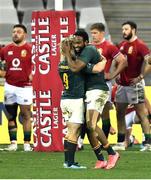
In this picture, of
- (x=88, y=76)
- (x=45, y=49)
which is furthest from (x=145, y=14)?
(x=88, y=76)

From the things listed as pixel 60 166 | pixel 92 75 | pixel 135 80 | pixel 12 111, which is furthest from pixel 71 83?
pixel 12 111

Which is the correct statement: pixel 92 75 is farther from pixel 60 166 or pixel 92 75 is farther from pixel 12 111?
pixel 12 111

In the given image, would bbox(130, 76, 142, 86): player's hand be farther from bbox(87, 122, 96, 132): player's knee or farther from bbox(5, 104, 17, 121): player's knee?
bbox(87, 122, 96, 132): player's knee

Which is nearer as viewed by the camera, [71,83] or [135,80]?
[71,83]

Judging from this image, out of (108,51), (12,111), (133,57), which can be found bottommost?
(12,111)

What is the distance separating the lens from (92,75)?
14.9 meters

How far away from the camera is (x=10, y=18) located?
27219mm

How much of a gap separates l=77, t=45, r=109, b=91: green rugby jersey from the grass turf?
3.76 feet

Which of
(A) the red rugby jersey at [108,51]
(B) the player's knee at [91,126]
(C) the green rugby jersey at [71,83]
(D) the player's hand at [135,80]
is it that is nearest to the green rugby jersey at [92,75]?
(C) the green rugby jersey at [71,83]

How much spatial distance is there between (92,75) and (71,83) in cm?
35

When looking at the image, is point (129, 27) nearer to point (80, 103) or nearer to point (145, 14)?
point (80, 103)

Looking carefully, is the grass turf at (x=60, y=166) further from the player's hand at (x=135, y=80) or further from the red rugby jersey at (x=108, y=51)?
the red rugby jersey at (x=108, y=51)

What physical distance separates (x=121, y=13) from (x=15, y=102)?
376 inches

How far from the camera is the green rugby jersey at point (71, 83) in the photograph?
579 inches
